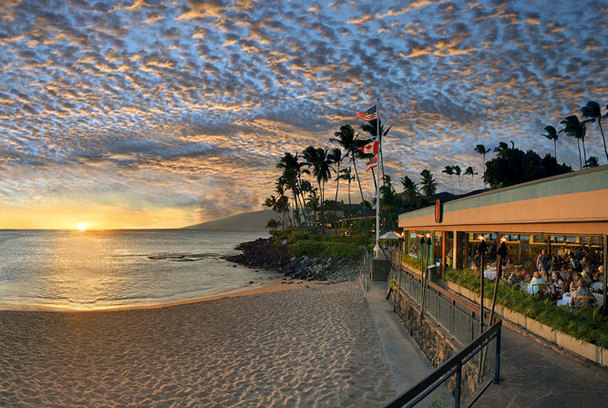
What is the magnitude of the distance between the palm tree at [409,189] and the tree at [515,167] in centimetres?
1868

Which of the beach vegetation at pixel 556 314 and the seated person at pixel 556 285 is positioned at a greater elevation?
the seated person at pixel 556 285

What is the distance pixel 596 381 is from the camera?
21.8 feet

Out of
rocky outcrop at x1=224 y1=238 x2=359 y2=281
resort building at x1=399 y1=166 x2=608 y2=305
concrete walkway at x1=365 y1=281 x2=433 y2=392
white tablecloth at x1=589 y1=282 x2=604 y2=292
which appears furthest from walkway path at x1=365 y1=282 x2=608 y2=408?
rocky outcrop at x1=224 y1=238 x2=359 y2=281

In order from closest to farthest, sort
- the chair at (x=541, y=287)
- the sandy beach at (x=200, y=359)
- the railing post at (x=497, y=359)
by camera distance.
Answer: the railing post at (x=497, y=359) → the sandy beach at (x=200, y=359) → the chair at (x=541, y=287)

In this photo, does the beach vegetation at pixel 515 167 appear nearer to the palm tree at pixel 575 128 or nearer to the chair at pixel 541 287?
the palm tree at pixel 575 128

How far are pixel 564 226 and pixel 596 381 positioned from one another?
4311mm

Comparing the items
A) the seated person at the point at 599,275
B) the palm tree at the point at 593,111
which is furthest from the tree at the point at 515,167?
the seated person at the point at 599,275

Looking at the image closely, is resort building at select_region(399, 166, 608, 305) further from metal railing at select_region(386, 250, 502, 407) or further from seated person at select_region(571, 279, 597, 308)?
metal railing at select_region(386, 250, 502, 407)

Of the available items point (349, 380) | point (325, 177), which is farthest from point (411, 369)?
point (325, 177)

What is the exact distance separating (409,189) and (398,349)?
73.7 meters

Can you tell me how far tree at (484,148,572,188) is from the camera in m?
60.2

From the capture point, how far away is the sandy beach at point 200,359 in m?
9.20

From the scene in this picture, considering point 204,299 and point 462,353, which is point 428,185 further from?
point 462,353

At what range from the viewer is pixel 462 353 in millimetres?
4543
